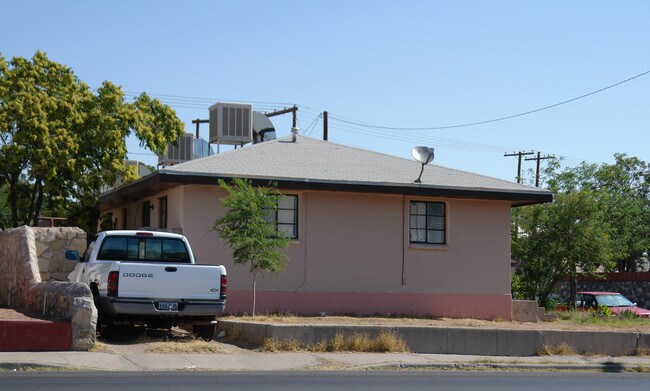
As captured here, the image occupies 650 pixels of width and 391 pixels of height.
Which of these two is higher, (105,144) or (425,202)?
(105,144)

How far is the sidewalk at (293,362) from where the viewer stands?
14.1 meters

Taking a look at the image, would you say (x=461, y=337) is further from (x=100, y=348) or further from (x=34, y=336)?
(x=34, y=336)

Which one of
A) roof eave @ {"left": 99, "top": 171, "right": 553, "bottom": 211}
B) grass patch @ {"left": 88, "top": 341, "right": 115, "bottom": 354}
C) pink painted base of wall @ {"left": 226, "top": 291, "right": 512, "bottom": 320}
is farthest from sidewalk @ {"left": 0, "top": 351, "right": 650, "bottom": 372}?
roof eave @ {"left": 99, "top": 171, "right": 553, "bottom": 211}

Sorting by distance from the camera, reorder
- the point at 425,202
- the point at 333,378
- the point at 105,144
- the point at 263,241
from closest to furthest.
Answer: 1. the point at 333,378
2. the point at 263,241
3. the point at 425,202
4. the point at 105,144

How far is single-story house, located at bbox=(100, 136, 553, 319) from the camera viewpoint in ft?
70.9

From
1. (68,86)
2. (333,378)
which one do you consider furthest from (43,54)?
(333,378)

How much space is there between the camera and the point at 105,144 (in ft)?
90.2

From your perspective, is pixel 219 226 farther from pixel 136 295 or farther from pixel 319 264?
pixel 136 295

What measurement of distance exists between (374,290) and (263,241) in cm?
455

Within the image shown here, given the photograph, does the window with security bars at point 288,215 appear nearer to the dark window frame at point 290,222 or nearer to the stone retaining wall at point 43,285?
the dark window frame at point 290,222

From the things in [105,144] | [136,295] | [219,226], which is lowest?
[136,295]

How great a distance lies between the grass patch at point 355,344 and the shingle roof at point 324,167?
5527 millimetres

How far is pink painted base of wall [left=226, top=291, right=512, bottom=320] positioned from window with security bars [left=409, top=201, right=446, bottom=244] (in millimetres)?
1472

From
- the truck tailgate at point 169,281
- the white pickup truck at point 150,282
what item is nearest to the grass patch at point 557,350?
the white pickup truck at point 150,282
